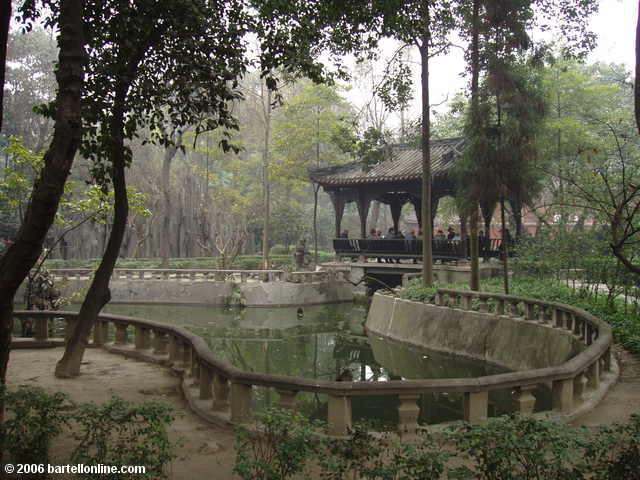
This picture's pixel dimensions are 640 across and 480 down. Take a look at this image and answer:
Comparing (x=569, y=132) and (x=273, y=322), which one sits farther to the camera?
(x=569, y=132)

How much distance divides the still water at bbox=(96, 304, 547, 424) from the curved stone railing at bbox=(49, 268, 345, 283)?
1.39 meters

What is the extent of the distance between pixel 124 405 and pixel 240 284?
19754mm

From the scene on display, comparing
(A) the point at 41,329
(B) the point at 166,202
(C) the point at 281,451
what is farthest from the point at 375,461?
(B) the point at 166,202

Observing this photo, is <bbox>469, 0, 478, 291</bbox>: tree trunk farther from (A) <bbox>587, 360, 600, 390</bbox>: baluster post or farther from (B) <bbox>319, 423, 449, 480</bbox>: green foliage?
(B) <bbox>319, 423, 449, 480</bbox>: green foliage

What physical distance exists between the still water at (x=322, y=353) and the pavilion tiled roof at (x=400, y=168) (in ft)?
16.9

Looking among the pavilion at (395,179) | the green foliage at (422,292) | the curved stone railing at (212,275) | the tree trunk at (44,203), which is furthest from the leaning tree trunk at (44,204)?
the curved stone railing at (212,275)

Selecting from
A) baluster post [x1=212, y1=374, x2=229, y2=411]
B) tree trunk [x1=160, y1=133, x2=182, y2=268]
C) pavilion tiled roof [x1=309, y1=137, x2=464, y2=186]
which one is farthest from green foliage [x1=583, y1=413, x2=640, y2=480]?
tree trunk [x1=160, y1=133, x2=182, y2=268]

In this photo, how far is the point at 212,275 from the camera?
24031 mm

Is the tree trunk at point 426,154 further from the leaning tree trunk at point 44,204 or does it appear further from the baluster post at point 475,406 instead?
the leaning tree trunk at point 44,204

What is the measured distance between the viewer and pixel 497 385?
185 inches

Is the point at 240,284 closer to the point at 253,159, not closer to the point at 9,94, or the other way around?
the point at 253,159

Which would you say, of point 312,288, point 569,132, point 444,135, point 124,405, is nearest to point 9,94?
point 312,288

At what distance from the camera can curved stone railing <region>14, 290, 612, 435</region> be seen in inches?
178

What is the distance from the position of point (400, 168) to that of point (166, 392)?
54.1 feet
